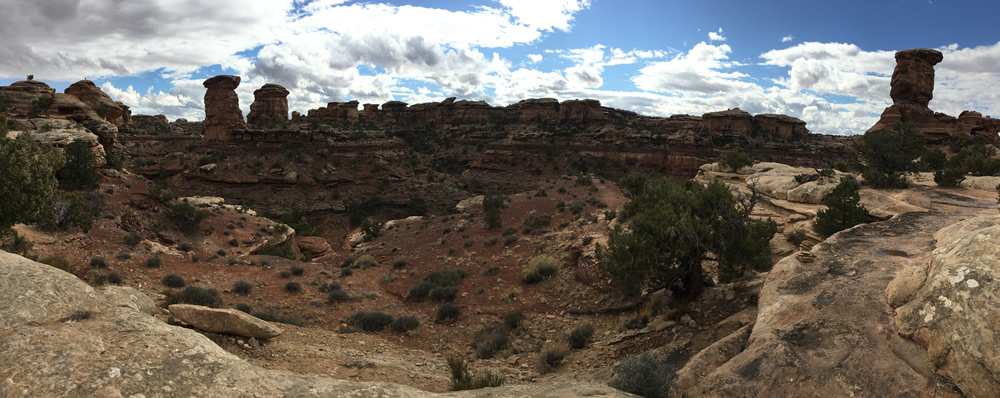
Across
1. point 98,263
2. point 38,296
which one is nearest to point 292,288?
point 98,263

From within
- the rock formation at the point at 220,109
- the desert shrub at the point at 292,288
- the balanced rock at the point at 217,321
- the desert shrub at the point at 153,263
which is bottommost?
the desert shrub at the point at 292,288

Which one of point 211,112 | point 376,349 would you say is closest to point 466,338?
point 376,349

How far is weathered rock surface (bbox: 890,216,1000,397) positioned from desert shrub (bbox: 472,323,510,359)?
26.8 feet

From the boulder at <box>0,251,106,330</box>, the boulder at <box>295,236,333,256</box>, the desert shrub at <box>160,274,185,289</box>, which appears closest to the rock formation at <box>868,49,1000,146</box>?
the boulder at <box>295,236,333,256</box>

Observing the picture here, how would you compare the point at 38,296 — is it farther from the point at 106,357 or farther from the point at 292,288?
the point at 292,288

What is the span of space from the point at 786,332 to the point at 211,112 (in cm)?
5682

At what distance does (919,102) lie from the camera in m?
40.5

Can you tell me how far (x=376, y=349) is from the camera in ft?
35.7

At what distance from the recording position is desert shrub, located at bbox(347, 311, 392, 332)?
1311 centimetres

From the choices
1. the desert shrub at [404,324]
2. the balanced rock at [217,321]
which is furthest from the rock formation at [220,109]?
the balanced rock at [217,321]

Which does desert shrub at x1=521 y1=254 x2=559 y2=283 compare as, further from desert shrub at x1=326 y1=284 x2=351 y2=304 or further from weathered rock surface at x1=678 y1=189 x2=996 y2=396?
weathered rock surface at x1=678 y1=189 x2=996 y2=396

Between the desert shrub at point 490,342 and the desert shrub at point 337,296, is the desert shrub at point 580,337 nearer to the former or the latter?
the desert shrub at point 490,342

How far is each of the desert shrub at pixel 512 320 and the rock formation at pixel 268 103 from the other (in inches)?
2115

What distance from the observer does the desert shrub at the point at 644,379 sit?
20.5ft
